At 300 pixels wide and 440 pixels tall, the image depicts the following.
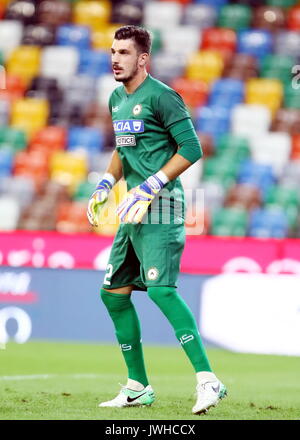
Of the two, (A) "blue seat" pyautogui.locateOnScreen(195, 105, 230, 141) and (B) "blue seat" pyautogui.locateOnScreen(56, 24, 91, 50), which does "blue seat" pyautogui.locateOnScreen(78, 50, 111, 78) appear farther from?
(A) "blue seat" pyautogui.locateOnScreen(195, 105, 230, 141)

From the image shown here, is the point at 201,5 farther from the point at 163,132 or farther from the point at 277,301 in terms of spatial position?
the point at 163,132

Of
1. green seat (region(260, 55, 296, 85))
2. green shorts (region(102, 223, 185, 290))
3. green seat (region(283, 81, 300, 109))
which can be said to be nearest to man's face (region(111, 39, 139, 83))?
green shorts (region(102, 223, 185, 290))

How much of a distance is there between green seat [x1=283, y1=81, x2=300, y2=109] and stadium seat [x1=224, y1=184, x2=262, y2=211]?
1965mm

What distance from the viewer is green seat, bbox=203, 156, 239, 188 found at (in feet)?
41.9

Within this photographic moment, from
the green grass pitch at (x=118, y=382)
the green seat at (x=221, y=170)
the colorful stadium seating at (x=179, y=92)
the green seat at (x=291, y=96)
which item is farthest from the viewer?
the green seat at (x=291, y=96)

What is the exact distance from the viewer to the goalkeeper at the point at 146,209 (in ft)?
17.8

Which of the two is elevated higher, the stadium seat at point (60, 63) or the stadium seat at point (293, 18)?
the stadium seat at point (293, 18)

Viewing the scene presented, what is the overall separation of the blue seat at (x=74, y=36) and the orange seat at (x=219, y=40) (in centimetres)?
168

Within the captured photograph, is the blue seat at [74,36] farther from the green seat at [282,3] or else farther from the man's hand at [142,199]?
the man's hand at [142,199]

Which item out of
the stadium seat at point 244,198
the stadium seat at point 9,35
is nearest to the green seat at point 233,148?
the stadium seat at point 244,198

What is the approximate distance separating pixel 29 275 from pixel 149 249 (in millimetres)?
4755

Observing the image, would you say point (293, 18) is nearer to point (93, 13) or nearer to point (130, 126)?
point (93, 13)

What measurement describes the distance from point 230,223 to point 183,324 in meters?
6.67

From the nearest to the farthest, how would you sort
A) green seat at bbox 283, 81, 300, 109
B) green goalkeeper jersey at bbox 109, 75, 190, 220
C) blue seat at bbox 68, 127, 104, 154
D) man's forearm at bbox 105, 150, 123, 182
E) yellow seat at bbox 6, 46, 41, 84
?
green goalkeeper jersey at bbox 109, 75, 190, 220 → man's forearm at bbox 105, 150, 123, 182 → blue seat at bbox 68, 127, 104, 154 → green seat at bbox 283, 81, 300, 109 → yellow seat at bbox 6, 46, 41, 84
